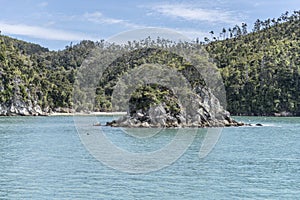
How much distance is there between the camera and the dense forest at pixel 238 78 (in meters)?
132

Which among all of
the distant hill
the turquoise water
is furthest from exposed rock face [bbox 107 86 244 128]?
the distant hill

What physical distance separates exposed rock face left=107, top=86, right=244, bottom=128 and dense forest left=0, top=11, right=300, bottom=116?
172 ft

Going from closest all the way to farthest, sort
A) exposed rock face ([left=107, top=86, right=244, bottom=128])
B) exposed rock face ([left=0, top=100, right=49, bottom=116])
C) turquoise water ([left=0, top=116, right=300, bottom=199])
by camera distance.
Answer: turquoise water ([left=0, top=116, right=300, bottom=199]) < exposed rock face ([left=107, top=86, right=244, bottom=128]) < exposed rock face ([left=0, top=100, right=49, bottom=116])

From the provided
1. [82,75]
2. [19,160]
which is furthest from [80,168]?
[82,75]

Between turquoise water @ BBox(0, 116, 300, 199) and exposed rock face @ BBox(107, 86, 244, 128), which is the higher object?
exposed rock face @ BBox(107, 86, 244, 128)

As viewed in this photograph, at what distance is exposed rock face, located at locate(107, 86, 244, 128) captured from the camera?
259ft

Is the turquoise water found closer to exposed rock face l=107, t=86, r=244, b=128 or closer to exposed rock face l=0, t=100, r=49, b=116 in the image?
exposed rock face l=107, t=86, r=244, b=128

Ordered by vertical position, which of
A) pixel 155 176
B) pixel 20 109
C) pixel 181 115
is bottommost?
pixel 155 176

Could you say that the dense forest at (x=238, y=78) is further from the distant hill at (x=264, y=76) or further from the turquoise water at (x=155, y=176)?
the turquoise water at (x=155, y=176)

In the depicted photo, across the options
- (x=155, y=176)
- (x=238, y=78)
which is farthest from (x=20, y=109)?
(x=155, y=176)

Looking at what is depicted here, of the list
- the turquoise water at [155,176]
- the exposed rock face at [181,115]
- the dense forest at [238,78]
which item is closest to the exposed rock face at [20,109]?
the dense forest at [238,78]

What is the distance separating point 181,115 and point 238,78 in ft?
209

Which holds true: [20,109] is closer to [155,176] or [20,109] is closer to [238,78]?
[238,78]

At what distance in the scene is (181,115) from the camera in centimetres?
8056
